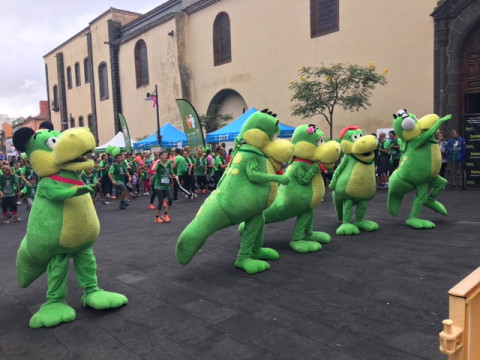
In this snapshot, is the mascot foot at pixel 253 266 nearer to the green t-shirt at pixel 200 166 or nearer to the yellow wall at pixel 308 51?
the green t-shirt at pixel 200 166

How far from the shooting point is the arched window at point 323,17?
1498 centimetres

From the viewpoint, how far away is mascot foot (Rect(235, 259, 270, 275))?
4.68 m

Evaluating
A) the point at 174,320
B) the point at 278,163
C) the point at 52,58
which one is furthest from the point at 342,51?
the point at 52,58

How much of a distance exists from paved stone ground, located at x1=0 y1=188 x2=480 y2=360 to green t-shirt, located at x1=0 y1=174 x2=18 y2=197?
3.68m

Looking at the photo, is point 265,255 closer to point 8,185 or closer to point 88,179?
point 88,179

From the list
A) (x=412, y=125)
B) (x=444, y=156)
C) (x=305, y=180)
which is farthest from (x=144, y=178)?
(x=412, y=125)

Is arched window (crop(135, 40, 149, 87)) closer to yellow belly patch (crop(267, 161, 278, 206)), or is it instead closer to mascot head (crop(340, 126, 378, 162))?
mascot head (crop(340, 126, 378, 162))

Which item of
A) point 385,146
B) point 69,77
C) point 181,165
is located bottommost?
point 181,165

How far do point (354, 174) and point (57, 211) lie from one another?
4182mm

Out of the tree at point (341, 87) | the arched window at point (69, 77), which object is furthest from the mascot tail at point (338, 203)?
the arched window at point (69, 77)

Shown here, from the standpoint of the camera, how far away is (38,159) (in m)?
3.57

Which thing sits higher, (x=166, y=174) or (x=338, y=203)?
(x=166, y=174)

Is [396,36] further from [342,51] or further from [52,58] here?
[52,58]

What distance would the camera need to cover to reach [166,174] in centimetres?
893
